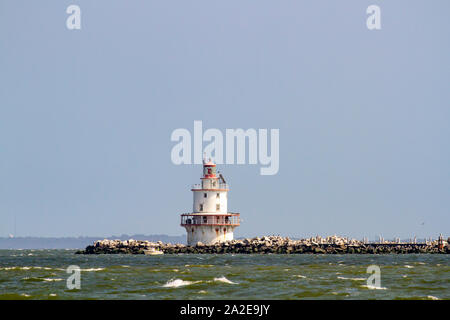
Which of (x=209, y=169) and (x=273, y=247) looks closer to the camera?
(x=209, y=169)

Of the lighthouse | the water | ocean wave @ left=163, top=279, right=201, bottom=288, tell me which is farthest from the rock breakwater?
ocean wave @ left=163, top=279, right=201, bottom=288

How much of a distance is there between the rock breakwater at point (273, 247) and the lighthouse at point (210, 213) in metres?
1.24

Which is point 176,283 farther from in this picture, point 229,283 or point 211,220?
point 211,220

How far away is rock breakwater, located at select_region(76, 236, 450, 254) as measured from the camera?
99500mm

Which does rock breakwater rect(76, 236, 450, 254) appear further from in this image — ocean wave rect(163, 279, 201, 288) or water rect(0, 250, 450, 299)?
ocean wave rect(163, 279, 201, 288)

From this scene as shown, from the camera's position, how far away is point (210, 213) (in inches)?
3777

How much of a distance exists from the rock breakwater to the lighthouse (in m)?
1.24

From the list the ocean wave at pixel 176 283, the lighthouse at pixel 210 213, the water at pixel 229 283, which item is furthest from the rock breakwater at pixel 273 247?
the ocean wave at pixel 176 283

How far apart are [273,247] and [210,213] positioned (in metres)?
11.5

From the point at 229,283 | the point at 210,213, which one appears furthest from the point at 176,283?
the point at 210,213

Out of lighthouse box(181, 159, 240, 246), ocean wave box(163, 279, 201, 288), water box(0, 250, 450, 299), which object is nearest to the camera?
water box(0, 250, 450, 299)

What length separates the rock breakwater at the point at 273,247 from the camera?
3917 inches

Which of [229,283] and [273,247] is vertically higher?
[273,247]
